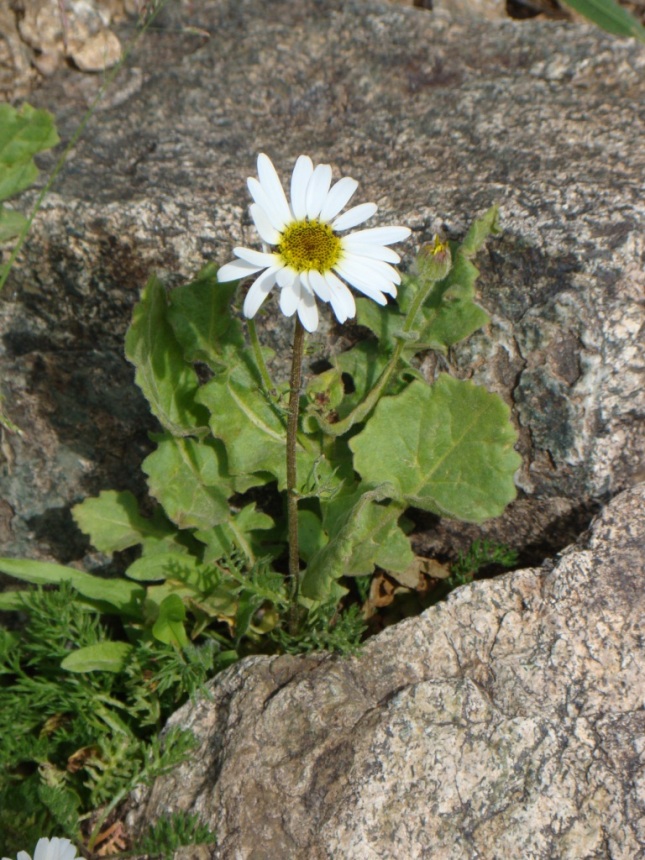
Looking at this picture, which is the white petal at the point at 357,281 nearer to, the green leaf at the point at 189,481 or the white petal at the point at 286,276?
the white petal at the point at 286,276

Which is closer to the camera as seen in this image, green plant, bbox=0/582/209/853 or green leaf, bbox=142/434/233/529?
green plant, bbox=0/582/209/853

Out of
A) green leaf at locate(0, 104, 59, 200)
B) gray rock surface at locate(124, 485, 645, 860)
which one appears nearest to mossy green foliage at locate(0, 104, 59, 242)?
green leaf at locate(0, 104, 59, 200)

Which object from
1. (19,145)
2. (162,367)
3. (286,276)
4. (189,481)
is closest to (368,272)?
(286,276)

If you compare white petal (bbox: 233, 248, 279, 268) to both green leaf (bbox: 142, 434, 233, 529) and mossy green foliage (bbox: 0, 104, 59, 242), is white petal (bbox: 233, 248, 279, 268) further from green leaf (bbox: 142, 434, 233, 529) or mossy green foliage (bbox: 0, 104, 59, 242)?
mossy green foliage (bbox: 0, 104, 59, 242)

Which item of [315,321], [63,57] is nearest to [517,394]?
[315,321]

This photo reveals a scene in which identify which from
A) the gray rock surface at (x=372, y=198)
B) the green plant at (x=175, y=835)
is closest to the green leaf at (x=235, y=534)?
the gray rock surface at (x=372, y=198)
